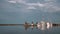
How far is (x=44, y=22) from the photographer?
132125 mm

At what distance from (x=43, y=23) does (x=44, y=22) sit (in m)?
2.47

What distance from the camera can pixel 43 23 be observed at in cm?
12988
